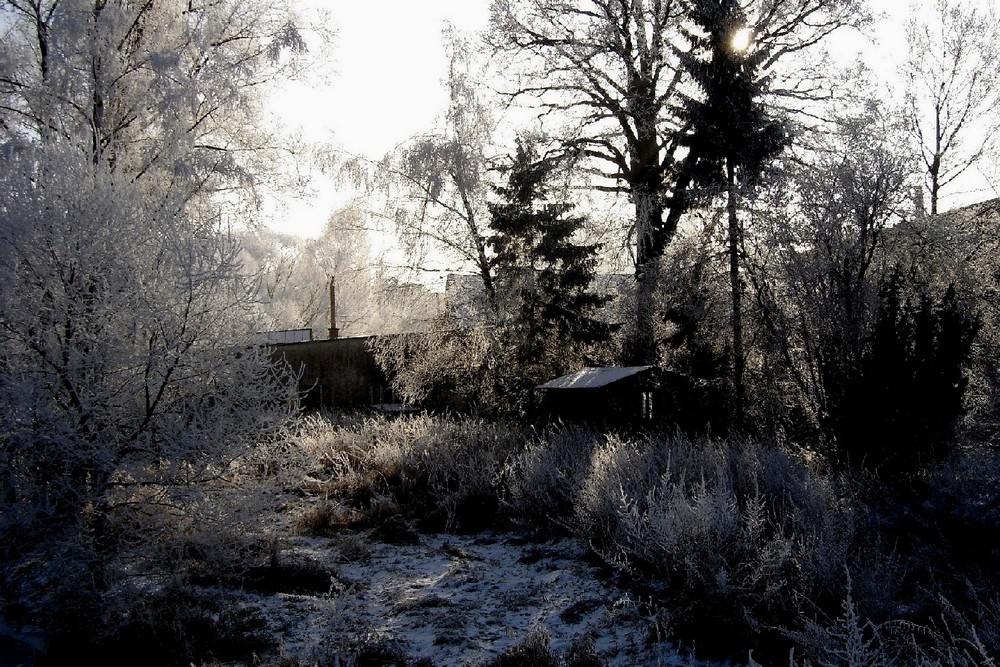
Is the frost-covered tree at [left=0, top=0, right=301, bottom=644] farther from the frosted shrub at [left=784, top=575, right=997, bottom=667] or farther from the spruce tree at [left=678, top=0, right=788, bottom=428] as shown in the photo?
the spruce tree at [left=678, top=0, right=788, bottom=428]

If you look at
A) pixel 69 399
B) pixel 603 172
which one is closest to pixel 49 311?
pixel 69 399

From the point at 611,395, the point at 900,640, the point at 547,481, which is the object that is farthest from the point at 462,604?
the point at 611,395

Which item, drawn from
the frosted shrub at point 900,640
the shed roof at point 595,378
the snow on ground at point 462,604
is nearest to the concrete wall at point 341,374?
the shed roof at point 595,378

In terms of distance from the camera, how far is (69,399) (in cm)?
527

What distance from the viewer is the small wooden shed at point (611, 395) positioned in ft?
35.4

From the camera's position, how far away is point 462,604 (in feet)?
19.6

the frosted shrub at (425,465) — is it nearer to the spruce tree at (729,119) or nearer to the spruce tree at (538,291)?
the spruce tree at (538,291)

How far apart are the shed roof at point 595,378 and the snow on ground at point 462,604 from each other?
135 inches

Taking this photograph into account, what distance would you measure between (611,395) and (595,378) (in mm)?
481

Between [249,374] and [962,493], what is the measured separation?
5.67 meters

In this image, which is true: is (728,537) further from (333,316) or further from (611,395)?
(333,316)

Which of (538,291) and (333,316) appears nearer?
(538,291)

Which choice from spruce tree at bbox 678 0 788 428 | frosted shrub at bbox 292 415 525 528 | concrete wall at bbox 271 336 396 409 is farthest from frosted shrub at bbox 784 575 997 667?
concrete wall at bbox 271 336 396 409

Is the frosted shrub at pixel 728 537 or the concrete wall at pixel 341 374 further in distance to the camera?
the concrete wall at pixel 341 374
